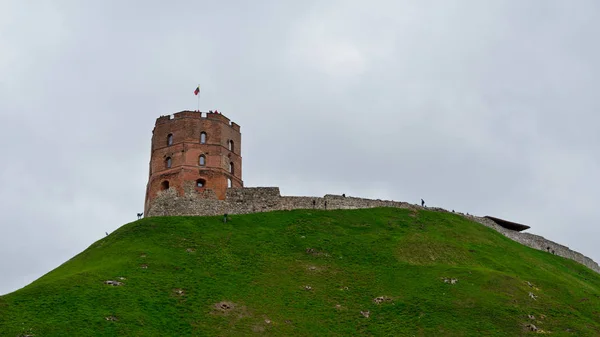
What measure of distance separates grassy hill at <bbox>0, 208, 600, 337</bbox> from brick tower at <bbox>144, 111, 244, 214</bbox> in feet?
18.4

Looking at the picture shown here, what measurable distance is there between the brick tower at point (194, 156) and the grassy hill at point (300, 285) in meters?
5.62

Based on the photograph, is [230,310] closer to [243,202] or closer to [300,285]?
[300,285]

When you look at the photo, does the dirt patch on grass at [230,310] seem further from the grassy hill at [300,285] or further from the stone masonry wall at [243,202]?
the stone masonry wall at [243,202]

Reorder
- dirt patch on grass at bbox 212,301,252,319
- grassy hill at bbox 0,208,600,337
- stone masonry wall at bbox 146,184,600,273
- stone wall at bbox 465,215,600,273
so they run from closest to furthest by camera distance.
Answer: grassy hill at bbox 0,208,600,337 < dirt patch on grass at bbox 212,301,252,319 < stone masonry wall at bbox 146,184,600,273 < stone wall at bbox 465,215,600,273

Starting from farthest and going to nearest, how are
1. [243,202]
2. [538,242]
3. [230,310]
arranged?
[538,242]
[243,202]
[230,310]

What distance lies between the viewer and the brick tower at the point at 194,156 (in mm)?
85500

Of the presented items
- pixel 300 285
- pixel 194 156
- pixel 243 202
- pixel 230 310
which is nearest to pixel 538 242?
pixel 243 202

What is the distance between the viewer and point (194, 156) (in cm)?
8656

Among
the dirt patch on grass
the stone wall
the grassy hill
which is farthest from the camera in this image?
the stone wall

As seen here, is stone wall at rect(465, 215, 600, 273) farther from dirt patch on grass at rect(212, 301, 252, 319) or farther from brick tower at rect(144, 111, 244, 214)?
dirt patch on grass at rect(212, 301, 252, 319)

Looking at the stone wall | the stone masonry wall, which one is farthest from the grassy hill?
the stone wall

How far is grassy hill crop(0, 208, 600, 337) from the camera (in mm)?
58125

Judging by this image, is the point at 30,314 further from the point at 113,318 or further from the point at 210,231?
the point at 210,231

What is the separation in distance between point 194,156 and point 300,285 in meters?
25.5
